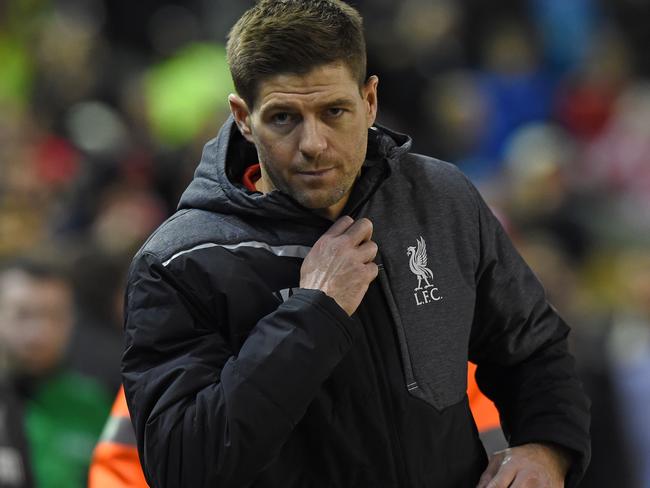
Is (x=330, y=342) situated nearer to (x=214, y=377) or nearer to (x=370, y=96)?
(x=214, y=377)

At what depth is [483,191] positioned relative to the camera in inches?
394

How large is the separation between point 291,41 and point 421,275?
63 centimetres

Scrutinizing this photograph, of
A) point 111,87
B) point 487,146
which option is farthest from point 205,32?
point 487,146

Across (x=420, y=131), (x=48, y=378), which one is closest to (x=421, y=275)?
(x=48, y=378)

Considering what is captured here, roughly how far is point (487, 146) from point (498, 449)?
8.12 meters

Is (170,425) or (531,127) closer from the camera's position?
(170,425)

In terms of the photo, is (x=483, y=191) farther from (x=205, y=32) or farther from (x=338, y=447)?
(x=338, y=447)

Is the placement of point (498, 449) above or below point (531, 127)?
above

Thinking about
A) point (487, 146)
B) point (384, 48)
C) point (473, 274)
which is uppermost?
point (473, 274)

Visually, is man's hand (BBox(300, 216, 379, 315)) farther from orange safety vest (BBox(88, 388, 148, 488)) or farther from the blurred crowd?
the blurred crowd

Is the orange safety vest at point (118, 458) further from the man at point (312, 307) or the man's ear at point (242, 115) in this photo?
the man's ear at point (242, 115)

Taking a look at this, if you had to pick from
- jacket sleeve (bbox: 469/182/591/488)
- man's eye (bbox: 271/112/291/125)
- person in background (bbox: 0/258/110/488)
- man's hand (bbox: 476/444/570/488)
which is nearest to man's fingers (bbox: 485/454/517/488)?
man's hand (bbox: 476/444/570/488)

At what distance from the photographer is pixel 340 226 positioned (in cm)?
316

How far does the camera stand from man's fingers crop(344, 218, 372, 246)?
123 inches
